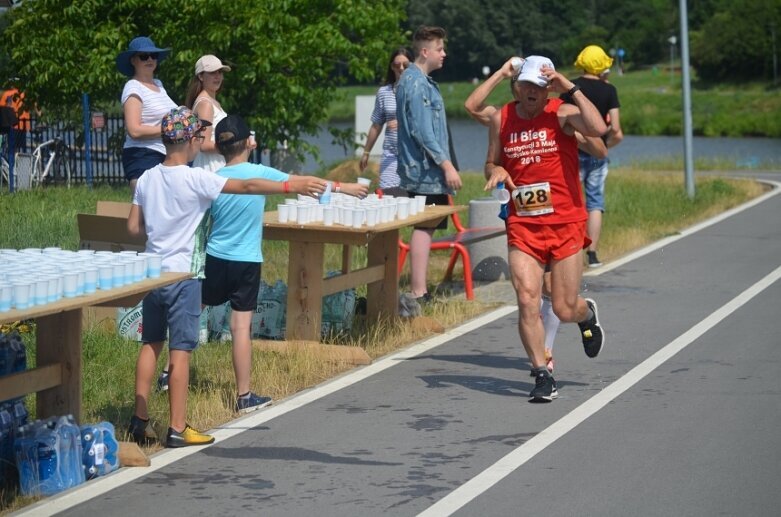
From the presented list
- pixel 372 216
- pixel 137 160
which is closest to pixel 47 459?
pixel 372 216

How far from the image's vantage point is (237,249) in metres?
7.97

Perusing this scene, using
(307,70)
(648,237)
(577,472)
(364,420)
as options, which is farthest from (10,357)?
(307,70)

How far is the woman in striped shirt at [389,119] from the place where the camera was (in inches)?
476

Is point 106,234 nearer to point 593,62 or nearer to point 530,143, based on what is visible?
point 530,143

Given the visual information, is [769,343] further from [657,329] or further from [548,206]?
A: [548,206]

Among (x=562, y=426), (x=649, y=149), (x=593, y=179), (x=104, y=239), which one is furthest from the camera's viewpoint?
(x=649, y=149)

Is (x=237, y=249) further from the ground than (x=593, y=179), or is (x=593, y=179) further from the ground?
(x=593, y=179)

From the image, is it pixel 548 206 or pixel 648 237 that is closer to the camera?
pixel 548 206

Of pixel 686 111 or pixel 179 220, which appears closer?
pixel 179 220

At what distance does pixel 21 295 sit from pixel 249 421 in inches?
83.1

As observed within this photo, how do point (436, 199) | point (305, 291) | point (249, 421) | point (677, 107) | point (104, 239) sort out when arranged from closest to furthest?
point (249, 421), point (305, 291), point (104, 239), point (436, 199), point (677, 107)

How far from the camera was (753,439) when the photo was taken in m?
7.29

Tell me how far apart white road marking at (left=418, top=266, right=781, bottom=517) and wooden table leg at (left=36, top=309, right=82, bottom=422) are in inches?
74.0

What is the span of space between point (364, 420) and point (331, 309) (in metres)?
2.80
